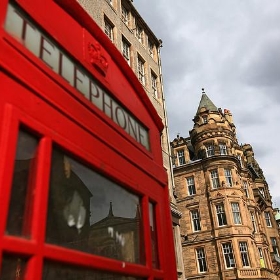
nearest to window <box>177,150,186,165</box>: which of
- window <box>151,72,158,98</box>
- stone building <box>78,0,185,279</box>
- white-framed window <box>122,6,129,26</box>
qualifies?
stone building <box>78,0,185,279</box>

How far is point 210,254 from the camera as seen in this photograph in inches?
1016

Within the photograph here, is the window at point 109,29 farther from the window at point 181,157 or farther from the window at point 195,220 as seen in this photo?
the window at point 181,157

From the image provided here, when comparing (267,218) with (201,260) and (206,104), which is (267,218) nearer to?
(201,260)

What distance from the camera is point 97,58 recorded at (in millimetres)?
2600

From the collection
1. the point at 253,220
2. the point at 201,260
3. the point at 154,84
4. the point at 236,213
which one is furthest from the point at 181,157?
the point at 154,84

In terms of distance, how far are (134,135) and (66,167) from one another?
1.14 meters

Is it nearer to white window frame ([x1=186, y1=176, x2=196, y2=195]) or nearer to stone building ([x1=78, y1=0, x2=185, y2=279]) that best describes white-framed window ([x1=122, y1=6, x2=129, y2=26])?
stone building ([x1=78, y1=0, x2=185, y2=279])

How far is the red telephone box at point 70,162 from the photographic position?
1513 mm

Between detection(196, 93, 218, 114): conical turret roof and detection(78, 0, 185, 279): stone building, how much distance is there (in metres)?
15.8

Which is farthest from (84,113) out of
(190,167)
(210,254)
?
(190,167)

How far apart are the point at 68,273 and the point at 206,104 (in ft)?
106

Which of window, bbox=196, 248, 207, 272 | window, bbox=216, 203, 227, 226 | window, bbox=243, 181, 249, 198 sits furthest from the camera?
window, bbox=243, 181, 249, 198

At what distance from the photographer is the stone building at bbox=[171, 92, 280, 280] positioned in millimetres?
25047

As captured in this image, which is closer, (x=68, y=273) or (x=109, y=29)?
(x=68, y=273)
